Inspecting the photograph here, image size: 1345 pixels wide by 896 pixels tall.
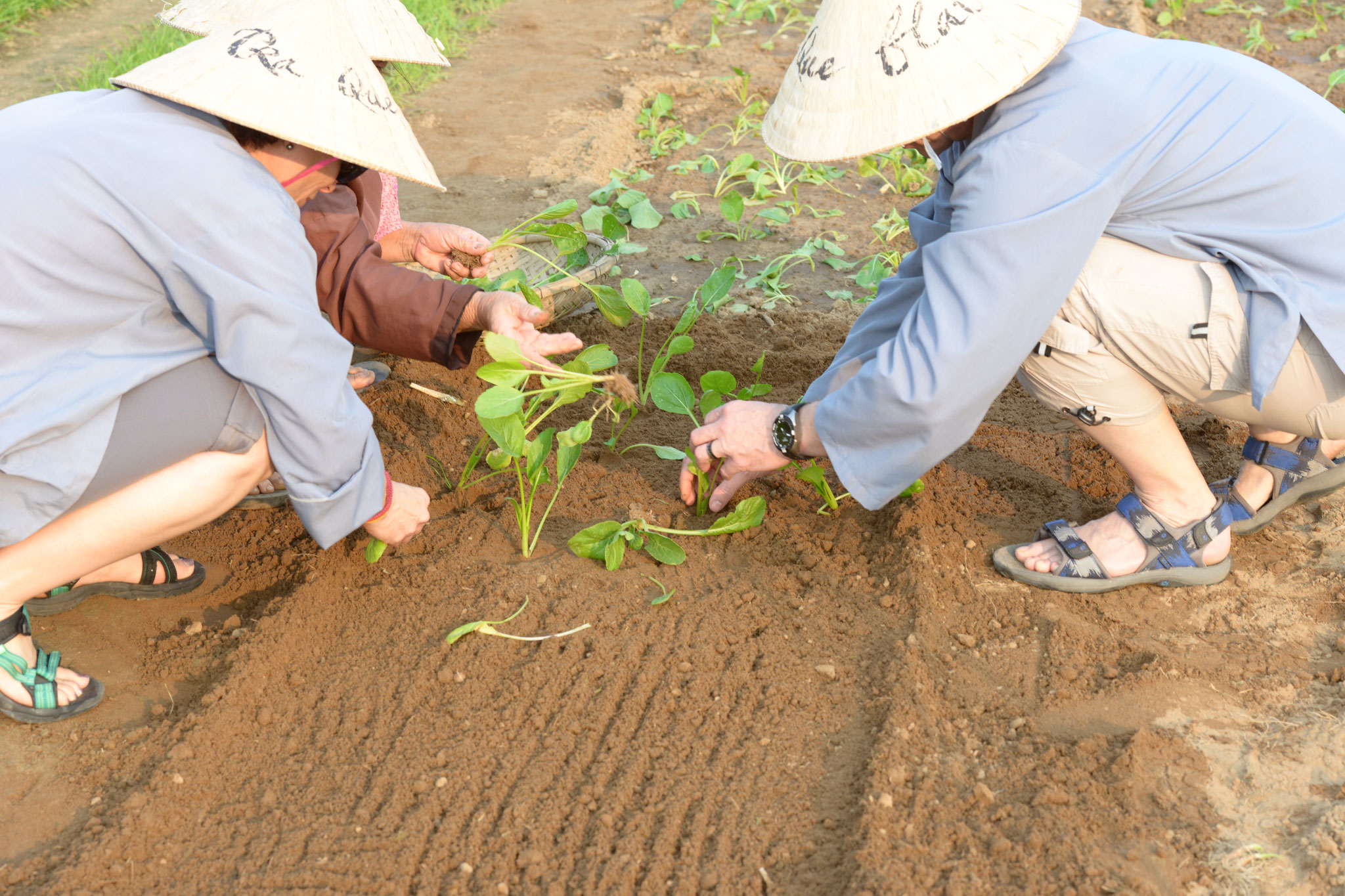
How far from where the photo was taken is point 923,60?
151 centimetres

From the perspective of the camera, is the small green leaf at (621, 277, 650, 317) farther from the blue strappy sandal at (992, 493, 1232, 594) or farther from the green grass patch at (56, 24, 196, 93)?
the green grass patch at (56, 24, 196, 93)

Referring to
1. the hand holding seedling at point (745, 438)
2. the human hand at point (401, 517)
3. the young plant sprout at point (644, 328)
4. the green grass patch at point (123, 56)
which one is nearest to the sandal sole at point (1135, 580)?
the hand holding seedling at point (745, 438)

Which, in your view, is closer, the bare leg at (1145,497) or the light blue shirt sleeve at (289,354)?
the light blue shirt sleeve at (289,354)

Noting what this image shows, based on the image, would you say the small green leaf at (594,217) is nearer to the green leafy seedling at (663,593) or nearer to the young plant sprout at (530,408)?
the young plant sprout at (530,408)

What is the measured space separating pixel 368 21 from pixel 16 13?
4.04 m

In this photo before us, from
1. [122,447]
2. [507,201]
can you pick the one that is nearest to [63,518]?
[122,447]

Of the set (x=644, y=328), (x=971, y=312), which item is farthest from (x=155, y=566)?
(x=971, y=312)

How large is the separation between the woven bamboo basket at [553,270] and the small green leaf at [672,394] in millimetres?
407

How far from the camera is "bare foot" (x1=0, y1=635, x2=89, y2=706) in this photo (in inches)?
65.2

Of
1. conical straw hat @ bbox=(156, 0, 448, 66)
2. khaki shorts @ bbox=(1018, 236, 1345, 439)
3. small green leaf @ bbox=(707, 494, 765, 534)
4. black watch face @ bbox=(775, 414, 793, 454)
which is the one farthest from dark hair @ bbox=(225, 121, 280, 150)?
khaki shorts @ bbox=(1018, 236, 1345, 439)

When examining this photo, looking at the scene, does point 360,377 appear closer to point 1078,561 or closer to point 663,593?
point 663,593

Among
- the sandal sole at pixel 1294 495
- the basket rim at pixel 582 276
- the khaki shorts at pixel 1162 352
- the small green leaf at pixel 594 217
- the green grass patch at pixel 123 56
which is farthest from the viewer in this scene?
the green grass patch at pixel 123 56

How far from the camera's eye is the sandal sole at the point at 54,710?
1.66 metres

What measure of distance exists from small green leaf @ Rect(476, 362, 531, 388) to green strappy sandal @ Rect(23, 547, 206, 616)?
729 millimetres
